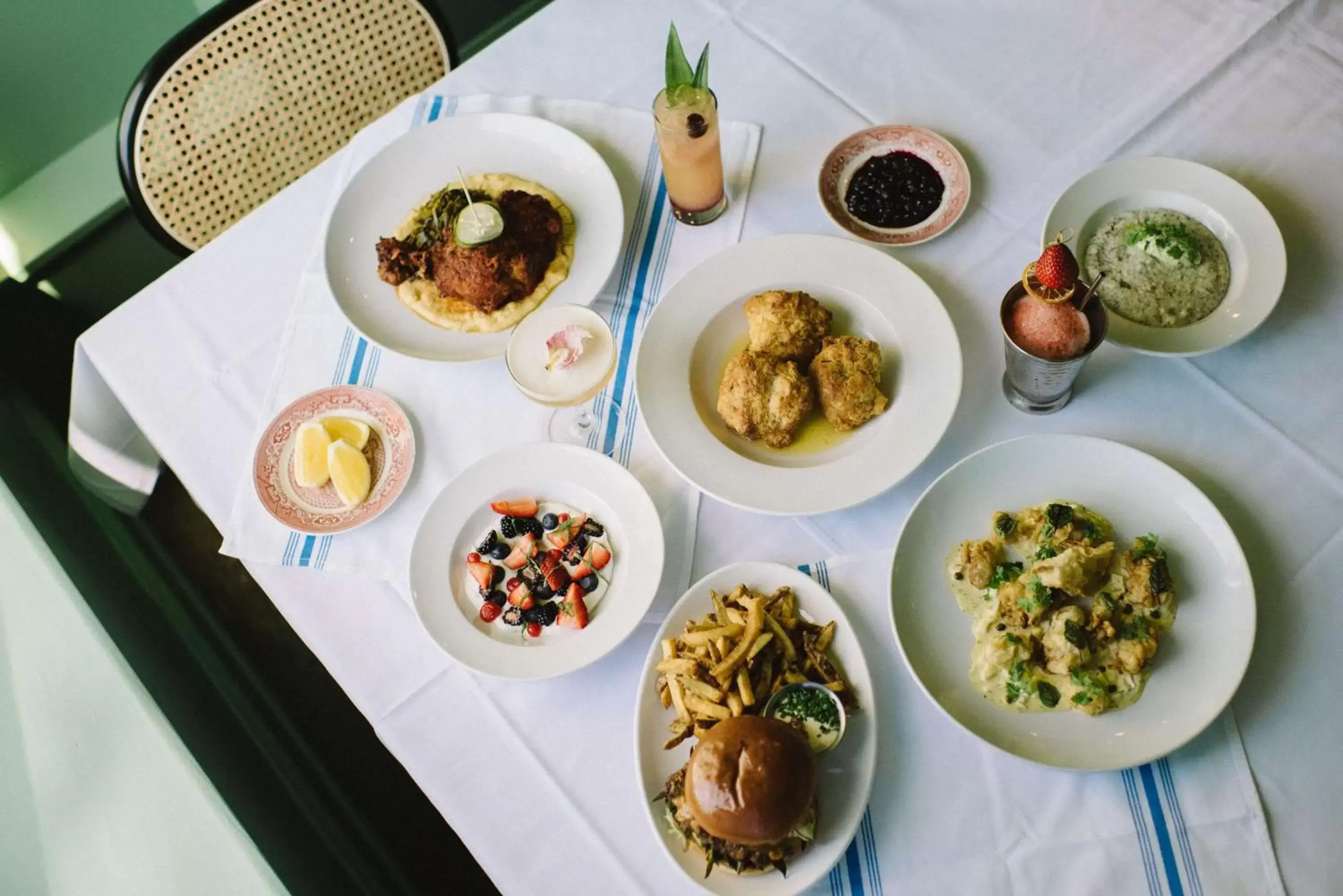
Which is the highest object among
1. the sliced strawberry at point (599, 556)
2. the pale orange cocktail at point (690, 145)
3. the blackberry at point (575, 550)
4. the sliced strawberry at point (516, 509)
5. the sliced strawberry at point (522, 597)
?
the pale orange cocktail at point (690, 145)

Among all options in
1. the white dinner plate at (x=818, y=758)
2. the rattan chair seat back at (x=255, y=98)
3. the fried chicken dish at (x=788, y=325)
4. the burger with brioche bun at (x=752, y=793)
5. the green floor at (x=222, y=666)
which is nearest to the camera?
the burger with brioche bun at (x=752, y=793)

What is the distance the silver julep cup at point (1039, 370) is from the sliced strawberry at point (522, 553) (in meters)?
0.86

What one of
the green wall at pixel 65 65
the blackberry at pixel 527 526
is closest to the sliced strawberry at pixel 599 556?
the blackberry at pixel 527 526

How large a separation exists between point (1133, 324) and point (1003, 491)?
39 centimetres

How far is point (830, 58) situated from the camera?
75.4 inches

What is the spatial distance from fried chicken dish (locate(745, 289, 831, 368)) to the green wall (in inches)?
101

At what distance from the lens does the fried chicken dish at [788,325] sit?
157 centimetres

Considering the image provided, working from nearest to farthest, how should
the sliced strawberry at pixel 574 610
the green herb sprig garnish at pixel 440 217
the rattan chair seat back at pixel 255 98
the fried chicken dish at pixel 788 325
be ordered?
the sliced strawberry at pixel 574 610
the fried chicken dish at pixel 788 325
the green herb sprig garnish at pixel 440 217
the rattan chair seat back at pixel 255 98

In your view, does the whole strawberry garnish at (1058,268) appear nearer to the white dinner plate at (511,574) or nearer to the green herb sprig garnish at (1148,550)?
the green herb sprig garnish at (1148,550)

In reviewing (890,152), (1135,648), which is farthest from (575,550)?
(890,152)

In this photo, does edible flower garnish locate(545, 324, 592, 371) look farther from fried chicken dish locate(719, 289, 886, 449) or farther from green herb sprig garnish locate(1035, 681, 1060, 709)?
green herb sprig garnish locate(1035, 681, 1060, 709)

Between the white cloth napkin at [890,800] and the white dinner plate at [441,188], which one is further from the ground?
the white dinner plate at [441,188]

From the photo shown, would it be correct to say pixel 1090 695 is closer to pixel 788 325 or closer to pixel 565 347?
pixel 788 325

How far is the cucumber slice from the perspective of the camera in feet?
5.75
